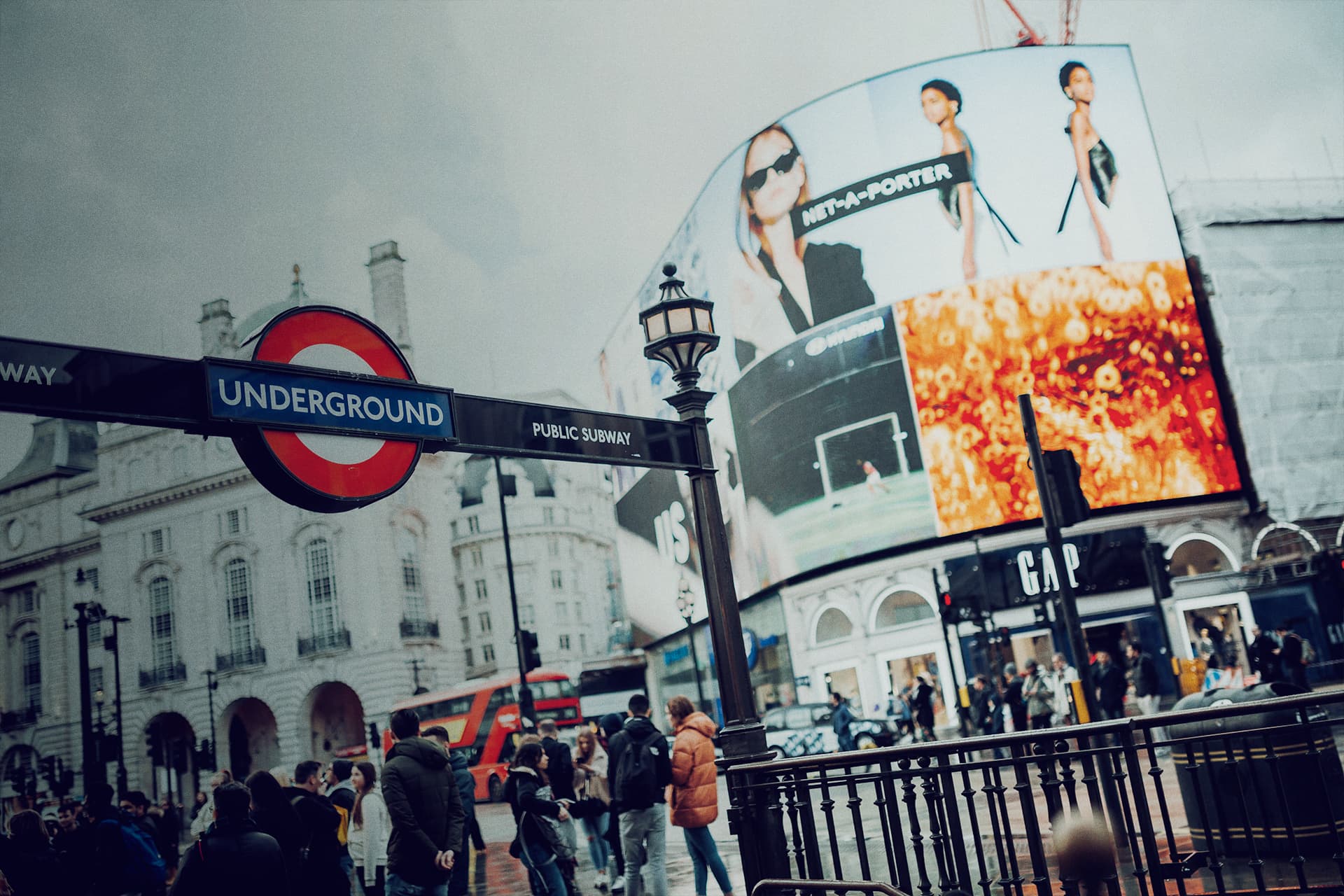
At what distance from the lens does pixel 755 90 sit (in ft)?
146

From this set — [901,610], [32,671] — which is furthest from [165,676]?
[901,610]

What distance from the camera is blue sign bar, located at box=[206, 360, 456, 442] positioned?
421 centimetres

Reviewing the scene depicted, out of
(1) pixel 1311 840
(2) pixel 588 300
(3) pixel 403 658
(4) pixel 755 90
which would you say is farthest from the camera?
(2) pixel 588 300

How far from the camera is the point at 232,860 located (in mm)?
4859

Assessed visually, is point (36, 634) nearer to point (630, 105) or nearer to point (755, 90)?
point (630, 105)

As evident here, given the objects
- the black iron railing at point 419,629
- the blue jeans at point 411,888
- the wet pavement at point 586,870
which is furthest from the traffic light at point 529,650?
the black iron railing at point 419,629

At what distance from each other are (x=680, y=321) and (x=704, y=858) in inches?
165

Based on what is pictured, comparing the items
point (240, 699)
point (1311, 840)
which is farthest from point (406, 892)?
point (240, 699)

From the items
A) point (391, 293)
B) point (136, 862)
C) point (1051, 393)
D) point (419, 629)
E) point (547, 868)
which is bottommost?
point (547, 868)

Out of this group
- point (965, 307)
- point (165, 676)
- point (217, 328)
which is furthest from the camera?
point (165, 676)

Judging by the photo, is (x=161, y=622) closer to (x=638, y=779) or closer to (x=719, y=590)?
(x=638, y=779)

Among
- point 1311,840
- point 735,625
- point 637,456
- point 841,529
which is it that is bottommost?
point 1311,840

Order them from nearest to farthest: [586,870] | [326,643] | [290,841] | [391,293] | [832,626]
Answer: [290,841]
[586,870]
[832,626]
[326,643]
[391,293]

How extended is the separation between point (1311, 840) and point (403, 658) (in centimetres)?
5320
